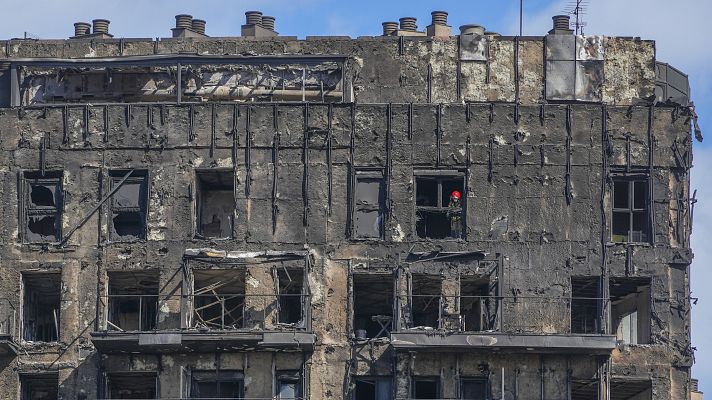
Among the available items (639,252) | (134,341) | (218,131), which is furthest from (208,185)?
(639,252)

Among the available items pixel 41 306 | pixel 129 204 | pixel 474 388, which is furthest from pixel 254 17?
pixel 474 388

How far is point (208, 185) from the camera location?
78.6m

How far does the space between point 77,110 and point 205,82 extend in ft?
14.7

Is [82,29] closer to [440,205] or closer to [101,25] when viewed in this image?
[101,25]

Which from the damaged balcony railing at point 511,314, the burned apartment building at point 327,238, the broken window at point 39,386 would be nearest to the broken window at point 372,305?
the burned apartment building at point 327,238

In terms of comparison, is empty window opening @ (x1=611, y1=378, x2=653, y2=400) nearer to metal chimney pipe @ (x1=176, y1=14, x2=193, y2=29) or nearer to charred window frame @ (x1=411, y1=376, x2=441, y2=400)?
charred window frame @ (x1=411, y1=376, x2=441, y2=400)

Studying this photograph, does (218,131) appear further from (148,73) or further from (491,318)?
(491,318)

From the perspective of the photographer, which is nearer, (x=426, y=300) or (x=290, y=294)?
(x=290, y=294)

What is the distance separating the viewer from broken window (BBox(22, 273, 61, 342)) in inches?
3039

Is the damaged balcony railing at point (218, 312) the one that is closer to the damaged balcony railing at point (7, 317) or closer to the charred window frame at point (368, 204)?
the damaged balcony railing at point (7, 317)

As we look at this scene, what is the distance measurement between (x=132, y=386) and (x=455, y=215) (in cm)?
1197

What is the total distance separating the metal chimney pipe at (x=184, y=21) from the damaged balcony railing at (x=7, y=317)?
1268 cm

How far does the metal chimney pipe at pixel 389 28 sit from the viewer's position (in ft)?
274

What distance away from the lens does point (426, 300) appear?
7762 centimetres
